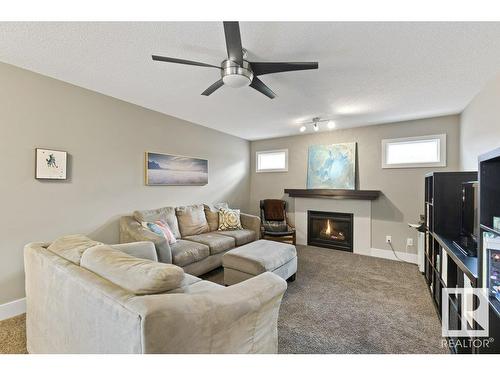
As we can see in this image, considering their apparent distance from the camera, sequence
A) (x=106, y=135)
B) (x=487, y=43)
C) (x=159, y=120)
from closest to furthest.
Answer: (x=487, y=43) → (x=106, y=135) → (x=159, y=120)

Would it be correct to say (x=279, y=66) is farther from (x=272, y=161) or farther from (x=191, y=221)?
(x=272, y=161)

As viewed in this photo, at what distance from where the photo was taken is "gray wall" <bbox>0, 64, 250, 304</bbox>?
218 cm

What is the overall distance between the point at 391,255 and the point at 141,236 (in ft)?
13.3

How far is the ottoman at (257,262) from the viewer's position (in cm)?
246

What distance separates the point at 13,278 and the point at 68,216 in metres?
0.72

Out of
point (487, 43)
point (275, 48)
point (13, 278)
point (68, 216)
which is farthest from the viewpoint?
point (68, 216)

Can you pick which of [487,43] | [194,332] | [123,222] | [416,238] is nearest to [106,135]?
[123,222]

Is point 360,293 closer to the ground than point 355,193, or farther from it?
closer to the ground

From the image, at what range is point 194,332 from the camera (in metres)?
0.88

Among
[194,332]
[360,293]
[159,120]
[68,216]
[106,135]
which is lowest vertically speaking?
[360,293]

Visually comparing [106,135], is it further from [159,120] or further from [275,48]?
[275,48]

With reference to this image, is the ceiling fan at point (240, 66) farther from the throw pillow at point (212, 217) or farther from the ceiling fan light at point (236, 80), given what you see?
the throw pillow at point (212, 217)

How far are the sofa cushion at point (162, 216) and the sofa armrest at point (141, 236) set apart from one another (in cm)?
10

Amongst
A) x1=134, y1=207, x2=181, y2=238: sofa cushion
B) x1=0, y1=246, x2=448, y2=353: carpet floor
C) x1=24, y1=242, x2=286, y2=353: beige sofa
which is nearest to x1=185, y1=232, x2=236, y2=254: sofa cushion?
x1=134, y1=207, x2=181, y2=238: sofa cushion
